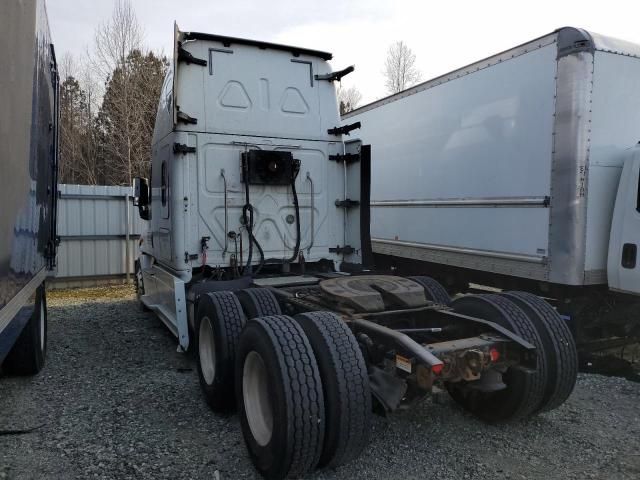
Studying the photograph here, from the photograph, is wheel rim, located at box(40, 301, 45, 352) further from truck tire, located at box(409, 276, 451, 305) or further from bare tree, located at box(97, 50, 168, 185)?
bare tree, located at box(97, 50, 168, 185)

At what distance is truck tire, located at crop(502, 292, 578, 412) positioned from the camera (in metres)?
3.60

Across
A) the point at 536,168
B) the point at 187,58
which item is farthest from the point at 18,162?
the point at 536,168

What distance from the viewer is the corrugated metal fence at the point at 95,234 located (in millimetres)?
11203

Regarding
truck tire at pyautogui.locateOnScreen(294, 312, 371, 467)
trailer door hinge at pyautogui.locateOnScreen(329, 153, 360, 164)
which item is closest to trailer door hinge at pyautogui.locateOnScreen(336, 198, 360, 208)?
trailer door hinge at pyautogui.locateOnScreen(329, 153, 360, 164)

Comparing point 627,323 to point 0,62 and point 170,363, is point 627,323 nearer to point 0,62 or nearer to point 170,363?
point 170,363

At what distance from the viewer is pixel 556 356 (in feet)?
11.8

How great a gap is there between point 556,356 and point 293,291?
2.39 m

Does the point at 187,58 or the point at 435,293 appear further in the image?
the point at 187,58

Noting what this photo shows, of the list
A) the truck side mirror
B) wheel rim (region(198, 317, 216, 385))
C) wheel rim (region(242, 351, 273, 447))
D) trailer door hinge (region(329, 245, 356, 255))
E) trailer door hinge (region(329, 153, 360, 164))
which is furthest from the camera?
the truck side mirror

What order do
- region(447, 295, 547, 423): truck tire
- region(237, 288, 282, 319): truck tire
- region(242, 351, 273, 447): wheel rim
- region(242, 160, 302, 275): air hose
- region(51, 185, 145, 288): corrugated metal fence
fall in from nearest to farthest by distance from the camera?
region(242, 351, 273, 447): wheel rim
region(447, 295, 547, 423): truck tire
region(237, 288, 282, 319): truck tire
region(242, 160, 302, 275): air hose
region(51, 185, 145, 288): corrugated metal fence

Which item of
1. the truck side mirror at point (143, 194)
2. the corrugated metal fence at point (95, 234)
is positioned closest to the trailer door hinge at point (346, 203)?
the truck side mirror at point (143, 194)

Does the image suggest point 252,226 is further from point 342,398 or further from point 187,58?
point 342,398

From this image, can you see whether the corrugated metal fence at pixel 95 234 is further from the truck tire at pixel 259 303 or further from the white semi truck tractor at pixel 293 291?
the truck tire at pixel 259 303

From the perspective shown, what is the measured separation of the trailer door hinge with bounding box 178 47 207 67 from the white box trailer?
11.6 ft
